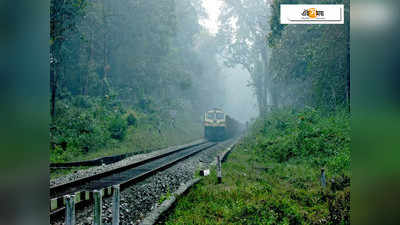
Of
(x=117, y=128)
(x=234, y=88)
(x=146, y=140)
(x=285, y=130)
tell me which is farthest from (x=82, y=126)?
(x=285, y=130)

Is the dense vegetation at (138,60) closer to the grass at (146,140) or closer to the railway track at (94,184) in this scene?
the grass at (146,140)

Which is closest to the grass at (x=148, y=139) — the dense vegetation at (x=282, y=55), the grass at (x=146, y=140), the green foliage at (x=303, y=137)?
the grass at (x=146, y=140)

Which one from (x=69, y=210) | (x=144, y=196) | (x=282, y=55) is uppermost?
(x=282, y=55)

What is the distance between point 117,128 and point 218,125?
3.95 meters

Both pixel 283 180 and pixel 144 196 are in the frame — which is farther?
pixel 144 196

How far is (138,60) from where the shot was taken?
14.3 ft

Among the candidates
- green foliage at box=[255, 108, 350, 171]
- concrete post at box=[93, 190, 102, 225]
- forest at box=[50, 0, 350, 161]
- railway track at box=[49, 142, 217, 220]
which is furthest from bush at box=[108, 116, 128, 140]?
concrete post at box=[93, 190, 102, 225]

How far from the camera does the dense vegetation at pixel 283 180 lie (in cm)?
254

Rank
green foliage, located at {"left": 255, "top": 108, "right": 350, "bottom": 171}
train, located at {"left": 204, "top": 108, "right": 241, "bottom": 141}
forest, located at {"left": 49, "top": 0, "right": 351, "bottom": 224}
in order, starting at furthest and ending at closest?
train, located at {"left": 204, "top": 108, "right": 241, "bottom": 141} < green foliage, located at {"left": 255, "top": 108, "right": 350, "bottom": 171} < forest, located at {"left": 49, "top": 0, "right": 351, "bottom": 224}

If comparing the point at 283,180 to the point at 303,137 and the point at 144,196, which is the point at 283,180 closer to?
the point at 303,137

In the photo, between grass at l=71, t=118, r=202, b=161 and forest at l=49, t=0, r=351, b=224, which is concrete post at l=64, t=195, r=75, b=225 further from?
grass at l=71, t=118, r=202, b=161

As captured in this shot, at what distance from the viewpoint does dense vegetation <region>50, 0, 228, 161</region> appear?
11.4ft

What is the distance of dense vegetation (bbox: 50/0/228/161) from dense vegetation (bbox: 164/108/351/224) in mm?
984

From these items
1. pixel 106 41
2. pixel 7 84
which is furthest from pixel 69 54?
pixel 7 84
